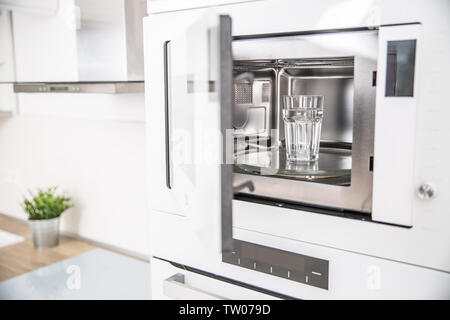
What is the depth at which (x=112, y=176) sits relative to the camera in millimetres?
1963

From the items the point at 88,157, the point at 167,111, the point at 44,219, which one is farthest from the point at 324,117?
the point at 44,219

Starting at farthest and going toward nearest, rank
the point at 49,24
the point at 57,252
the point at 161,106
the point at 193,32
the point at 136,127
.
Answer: the point at 57,252 < the point at 136,127 < the point at 49,24 < the point at 161,106 < the point at 193,32

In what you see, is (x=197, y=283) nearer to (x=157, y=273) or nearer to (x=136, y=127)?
(x=157, y=273)

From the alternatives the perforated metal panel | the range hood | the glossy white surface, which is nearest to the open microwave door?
the perforated metal panel

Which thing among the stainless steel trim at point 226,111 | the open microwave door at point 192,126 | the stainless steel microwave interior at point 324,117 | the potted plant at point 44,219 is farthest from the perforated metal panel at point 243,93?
the potted plant at point 44,219

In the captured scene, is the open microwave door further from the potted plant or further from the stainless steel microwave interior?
the potted plant

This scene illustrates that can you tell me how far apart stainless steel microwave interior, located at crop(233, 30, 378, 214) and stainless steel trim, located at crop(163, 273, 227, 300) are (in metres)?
0.24

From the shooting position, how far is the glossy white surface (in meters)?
1.55

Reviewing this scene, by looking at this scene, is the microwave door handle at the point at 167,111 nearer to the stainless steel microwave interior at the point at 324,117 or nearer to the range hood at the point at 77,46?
the stainless steel microwave interior at the point at 324,117

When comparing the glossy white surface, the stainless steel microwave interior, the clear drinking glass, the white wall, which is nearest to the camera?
the stainless steel microwave interior

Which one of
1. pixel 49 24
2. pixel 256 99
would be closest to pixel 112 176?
pixel 49 24

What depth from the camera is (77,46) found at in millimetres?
1414

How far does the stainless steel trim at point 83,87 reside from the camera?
1.35m
